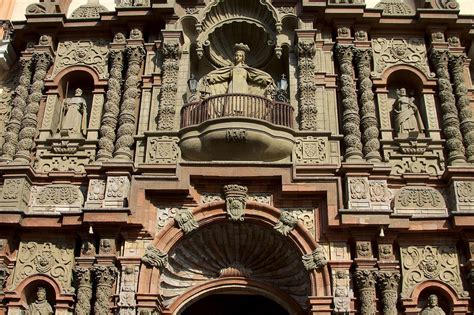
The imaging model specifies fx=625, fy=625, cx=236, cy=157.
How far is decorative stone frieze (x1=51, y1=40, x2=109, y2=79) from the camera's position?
16500mm

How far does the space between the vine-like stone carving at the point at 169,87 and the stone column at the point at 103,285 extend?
11.9 ft

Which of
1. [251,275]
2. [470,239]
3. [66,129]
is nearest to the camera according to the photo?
[470,239]

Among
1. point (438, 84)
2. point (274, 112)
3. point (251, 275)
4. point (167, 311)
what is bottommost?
point (167, 311)

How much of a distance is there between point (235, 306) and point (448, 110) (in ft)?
25.9

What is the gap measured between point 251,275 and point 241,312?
148 inches

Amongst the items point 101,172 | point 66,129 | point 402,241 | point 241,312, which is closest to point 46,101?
point 66,129

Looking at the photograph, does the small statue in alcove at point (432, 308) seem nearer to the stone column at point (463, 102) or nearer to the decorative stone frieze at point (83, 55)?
the stone column at point (463, 102)

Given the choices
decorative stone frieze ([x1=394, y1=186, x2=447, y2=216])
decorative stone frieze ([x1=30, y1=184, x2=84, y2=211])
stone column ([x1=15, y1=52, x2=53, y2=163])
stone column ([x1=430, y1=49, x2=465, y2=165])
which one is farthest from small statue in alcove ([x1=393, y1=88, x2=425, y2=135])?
stone column ([x1=15, y1=52, x2=53, y2=163])

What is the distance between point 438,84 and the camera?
15.8 m

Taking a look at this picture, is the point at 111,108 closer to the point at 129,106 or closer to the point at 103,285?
the point at 129,106

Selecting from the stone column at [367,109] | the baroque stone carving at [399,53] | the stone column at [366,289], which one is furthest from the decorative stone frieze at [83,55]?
the stone column at [366,289]

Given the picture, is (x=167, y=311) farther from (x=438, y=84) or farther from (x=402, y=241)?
(x=438, y=84)

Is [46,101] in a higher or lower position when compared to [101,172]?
higher

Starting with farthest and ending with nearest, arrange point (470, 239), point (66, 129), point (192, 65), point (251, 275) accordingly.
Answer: point (192, 65) < point (66, 129) < point (251, 275) < point (470, 239)
